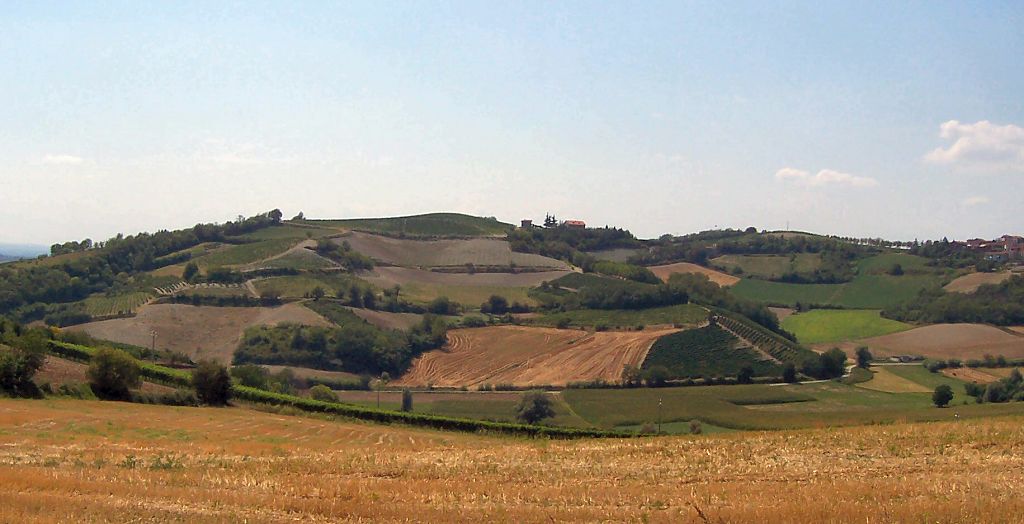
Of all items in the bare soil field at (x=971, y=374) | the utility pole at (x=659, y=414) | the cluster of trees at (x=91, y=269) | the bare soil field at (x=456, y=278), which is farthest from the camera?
the bare soil field at (x=456, y=278)

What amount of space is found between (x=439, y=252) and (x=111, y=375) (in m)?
101

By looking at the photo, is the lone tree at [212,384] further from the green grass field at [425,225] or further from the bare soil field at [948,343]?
the green grass field at [425,225]

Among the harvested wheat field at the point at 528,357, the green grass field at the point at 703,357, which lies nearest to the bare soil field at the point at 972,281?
the green grass field at the point at 703,357

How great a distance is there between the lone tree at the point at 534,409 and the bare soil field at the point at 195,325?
3468 cm

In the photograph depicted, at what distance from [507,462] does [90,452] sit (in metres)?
11.6

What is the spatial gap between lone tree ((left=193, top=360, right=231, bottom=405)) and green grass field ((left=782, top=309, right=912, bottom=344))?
78873 mm

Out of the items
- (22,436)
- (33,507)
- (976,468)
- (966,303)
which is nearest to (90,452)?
(22,436)

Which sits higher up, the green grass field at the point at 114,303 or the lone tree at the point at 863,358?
the green grass field at the point at 114,303

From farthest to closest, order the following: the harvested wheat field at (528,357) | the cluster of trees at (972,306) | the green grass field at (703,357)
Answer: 1. the cluster of trees at (972,306)
2. the green grass field at (703,357)
3. the harvested wheat field at (528,357)

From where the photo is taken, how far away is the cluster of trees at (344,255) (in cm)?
13211

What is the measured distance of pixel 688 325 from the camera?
10081 centimetres

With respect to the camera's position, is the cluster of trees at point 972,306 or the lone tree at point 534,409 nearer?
the lone tree at point 534,409

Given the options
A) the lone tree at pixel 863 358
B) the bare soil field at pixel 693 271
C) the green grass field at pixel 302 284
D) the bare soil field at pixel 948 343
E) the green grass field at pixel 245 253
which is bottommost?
the lone tree at pixel 863 358

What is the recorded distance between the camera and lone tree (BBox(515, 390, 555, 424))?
65438 millimetres
